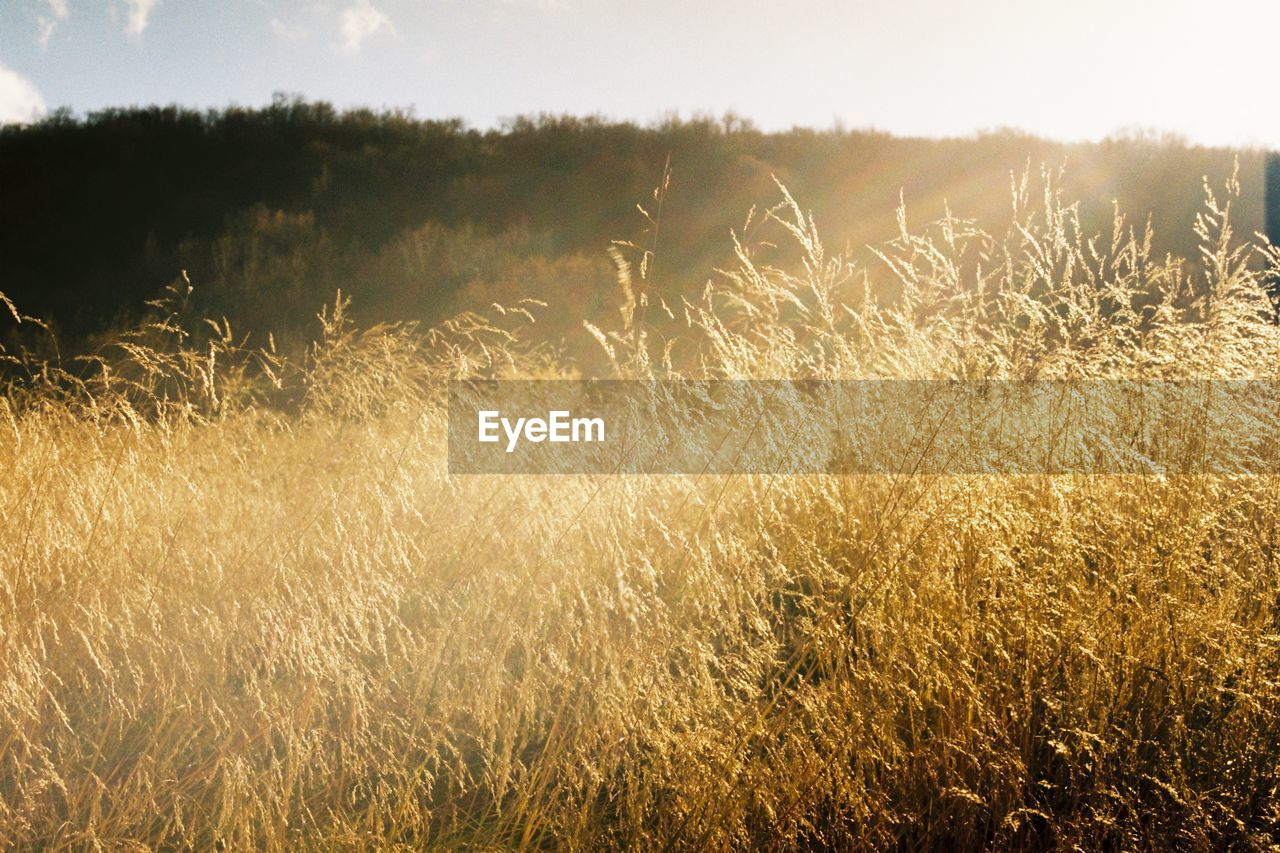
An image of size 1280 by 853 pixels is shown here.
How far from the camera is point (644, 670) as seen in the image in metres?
1.90

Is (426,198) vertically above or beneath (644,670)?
above

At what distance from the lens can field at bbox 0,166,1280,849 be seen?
1.67m

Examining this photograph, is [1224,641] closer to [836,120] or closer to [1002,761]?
[1002,761]

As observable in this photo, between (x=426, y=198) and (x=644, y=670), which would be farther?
(x=426, y=198)

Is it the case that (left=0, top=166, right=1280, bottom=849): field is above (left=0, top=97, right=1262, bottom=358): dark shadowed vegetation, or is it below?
below

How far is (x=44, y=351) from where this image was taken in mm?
6613

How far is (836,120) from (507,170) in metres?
5.65

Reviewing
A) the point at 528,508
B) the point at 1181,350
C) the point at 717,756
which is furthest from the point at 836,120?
the point at 717,756

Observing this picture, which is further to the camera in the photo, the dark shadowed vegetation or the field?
the dark shadowed vegetation

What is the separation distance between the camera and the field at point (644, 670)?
1670mm

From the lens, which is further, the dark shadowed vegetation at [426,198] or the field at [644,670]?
the dark shadowed vegetation at [426,198]

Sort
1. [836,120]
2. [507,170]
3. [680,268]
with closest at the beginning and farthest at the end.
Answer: [680,268], [507,170], [836,120]

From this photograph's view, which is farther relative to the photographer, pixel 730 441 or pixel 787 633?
pixel 730 441

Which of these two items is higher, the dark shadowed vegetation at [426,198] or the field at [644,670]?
the dark shadowed vegetation at [426,198]
